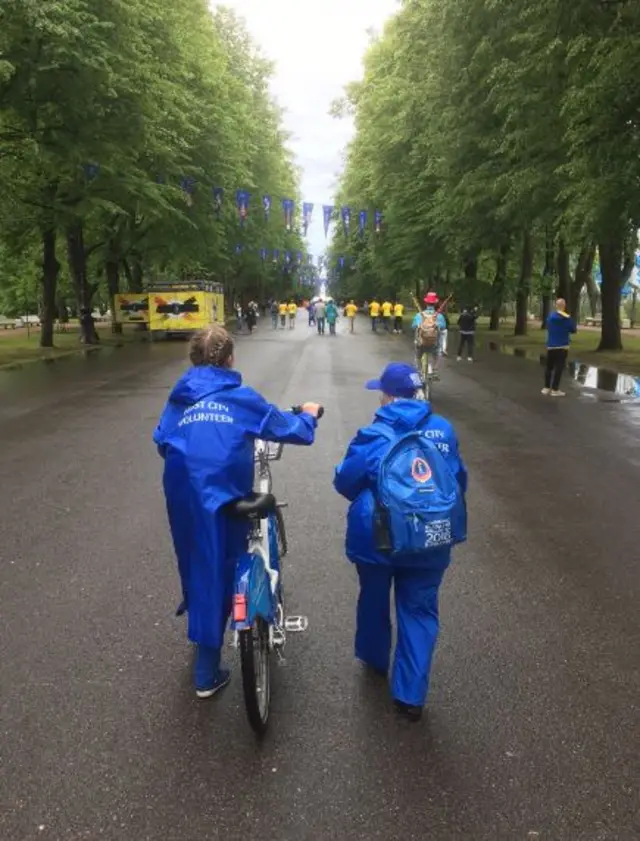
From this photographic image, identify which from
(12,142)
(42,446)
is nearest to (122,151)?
(12,142)

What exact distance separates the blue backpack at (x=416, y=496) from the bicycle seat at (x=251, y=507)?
18.4 inches

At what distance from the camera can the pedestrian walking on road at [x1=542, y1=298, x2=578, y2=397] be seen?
14203 mm

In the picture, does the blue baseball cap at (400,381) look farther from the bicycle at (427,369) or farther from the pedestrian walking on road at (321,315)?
the pedestrian walking on road at (321,315)

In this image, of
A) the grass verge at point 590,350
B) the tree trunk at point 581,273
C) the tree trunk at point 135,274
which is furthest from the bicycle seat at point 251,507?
the tree trunk at point 135,274

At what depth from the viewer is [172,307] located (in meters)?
34.6

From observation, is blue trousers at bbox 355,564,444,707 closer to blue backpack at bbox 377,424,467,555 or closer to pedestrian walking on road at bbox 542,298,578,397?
blue backpack at bbox 377,424,467,555

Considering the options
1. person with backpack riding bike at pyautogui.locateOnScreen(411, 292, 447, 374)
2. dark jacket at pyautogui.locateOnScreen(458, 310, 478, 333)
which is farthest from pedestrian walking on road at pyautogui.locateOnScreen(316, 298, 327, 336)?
person with backpack riding bike at pyautogui.locateOnScreen(411, 292, 447, 374)

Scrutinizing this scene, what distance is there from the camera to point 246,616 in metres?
3.10

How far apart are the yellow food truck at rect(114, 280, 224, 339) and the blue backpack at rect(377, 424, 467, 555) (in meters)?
32.0

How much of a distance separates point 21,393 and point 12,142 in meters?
6.34

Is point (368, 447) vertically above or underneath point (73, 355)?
above

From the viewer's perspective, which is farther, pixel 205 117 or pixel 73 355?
pixel 205 117

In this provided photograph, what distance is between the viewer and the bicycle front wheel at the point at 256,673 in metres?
3.13

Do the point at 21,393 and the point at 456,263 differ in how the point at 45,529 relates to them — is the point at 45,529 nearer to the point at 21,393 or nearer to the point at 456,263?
the point at 21,393
